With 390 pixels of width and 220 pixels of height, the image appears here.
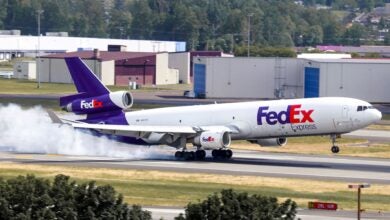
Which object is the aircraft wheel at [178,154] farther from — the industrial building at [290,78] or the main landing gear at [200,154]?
the industrial building at [290,78]

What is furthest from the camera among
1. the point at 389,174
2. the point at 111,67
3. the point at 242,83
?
the point at 111,67

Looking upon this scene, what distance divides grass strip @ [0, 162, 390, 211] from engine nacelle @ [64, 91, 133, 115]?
346 inches

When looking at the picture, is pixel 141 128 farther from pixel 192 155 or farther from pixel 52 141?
pixel 52 141

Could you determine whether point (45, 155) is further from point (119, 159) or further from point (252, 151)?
point (252, 151)

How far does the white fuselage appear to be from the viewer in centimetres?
7550

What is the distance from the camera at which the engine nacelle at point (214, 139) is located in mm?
77562

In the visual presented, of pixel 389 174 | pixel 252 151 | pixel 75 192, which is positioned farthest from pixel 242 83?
pixel 75 192

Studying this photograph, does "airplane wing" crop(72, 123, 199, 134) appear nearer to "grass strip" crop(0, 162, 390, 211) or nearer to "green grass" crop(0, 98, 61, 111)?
"grass strip" crop(0, 162, 390, 211)

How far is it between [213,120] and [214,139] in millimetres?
2113

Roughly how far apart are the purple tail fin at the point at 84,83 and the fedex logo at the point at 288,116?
455 inches

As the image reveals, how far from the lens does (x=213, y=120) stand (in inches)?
3123

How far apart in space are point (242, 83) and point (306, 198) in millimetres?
89443

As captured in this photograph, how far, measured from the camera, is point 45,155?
81125mm

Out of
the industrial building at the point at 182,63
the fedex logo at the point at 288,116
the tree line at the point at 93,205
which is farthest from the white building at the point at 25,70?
the tree line at the point at 93,205
